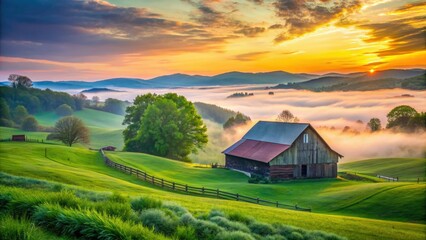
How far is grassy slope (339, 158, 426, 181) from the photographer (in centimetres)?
6242

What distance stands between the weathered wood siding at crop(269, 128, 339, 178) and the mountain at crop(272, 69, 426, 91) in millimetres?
17411

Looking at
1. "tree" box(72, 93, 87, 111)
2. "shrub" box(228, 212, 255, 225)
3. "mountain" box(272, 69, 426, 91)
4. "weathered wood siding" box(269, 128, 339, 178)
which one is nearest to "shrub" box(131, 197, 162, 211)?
"shrub" box(228, 212, 255, 225)

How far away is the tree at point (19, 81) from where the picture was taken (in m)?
128

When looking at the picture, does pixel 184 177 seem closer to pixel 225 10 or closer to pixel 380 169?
pixel 225 10

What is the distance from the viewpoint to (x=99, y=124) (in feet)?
485

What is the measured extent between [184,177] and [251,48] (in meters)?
21.7

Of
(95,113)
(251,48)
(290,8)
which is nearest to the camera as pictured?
(290,8)

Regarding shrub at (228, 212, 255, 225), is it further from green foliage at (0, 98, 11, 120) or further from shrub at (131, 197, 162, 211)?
→ green foliage at (0, 98, 11, 120)

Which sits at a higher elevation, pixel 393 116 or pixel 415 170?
pixel 393 116

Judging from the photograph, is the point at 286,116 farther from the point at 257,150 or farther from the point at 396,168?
the point at 257,150

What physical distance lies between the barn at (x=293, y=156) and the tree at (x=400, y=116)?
154 feet

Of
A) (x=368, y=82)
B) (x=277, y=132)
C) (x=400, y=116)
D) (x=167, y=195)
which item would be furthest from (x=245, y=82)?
(x=167, y=195)

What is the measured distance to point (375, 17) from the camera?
3462 centimetres

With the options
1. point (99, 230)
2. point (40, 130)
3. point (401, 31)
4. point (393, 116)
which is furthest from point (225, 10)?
point (40, 130)
